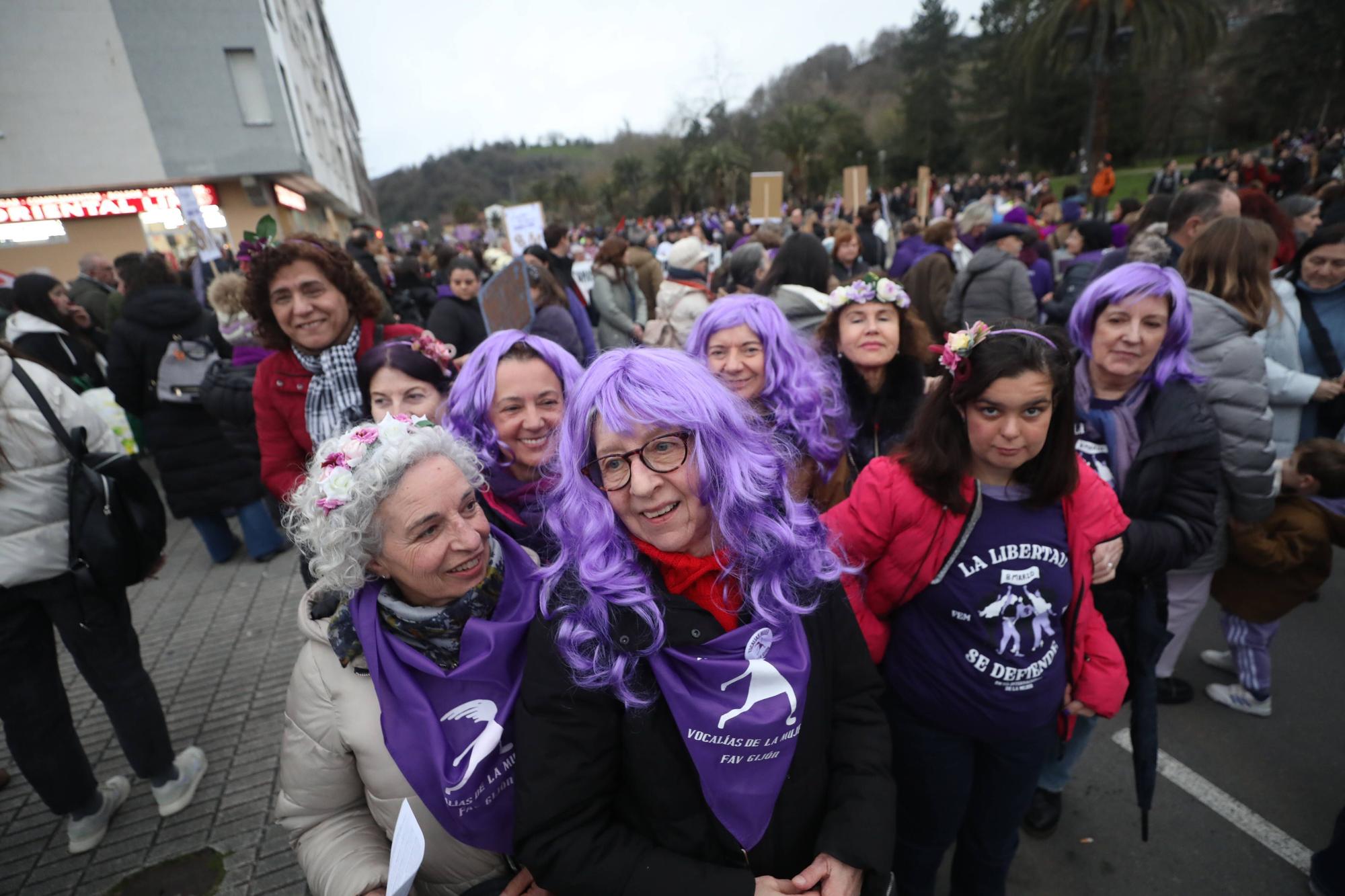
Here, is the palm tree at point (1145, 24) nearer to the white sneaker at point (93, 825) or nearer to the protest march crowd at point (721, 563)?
the protest march crowd at point (721, 563)

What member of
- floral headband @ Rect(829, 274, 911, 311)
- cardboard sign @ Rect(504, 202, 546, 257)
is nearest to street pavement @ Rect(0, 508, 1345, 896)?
floral headband @ Rect(829, 274, 911, 311)

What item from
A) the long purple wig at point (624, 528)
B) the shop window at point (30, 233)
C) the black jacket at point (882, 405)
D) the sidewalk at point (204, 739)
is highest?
the shop window at point (30, 233)

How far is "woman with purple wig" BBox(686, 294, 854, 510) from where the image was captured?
255cm

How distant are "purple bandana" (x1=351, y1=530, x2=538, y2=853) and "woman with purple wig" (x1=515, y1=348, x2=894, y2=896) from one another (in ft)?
0.59

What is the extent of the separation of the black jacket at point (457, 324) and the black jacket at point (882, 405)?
3.33 meters

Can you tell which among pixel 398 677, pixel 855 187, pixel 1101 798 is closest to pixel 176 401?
pixel 398 677

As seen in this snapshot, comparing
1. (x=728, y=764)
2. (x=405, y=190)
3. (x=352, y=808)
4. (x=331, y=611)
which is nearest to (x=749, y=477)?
(x=728, y=764)

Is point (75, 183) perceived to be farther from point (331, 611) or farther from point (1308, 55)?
point (1308, 55)

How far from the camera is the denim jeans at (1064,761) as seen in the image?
2574mm

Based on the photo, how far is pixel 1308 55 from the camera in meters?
28.6

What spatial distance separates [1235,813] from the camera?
8.67ft

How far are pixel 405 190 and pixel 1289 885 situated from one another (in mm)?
96243

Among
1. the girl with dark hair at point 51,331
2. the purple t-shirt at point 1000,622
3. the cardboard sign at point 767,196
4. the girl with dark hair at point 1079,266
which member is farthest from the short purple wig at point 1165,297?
the cardboard sign at point 767,196

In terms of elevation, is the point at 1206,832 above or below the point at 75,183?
below
